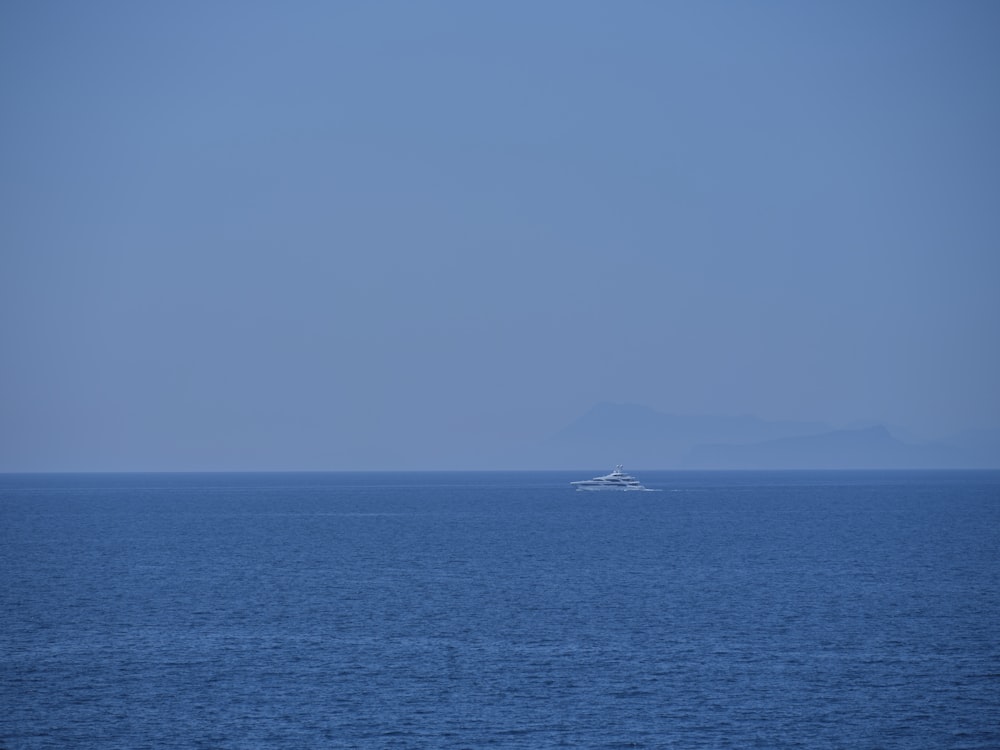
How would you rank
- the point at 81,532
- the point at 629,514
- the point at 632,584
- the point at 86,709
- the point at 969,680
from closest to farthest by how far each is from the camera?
the point at 86,709 < the point at 969,680 < the point at 632,584 < the point at 81,532 < the point at 629,514

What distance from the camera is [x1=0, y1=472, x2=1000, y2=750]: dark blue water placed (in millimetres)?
45594

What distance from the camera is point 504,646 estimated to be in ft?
198

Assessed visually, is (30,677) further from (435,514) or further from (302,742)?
(435,514)

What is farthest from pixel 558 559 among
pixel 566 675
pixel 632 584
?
pixel 566 675

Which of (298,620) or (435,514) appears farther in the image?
(435,514)

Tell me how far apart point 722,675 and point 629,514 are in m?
124

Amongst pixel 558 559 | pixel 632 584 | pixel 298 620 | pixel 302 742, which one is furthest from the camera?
pixel 558 559

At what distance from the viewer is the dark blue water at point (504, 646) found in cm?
4559

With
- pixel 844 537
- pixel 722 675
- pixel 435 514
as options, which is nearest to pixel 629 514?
pixel 435 514

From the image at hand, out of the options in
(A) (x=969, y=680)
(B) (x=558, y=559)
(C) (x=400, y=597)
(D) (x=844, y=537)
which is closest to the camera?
(A) (x=969, y=680)

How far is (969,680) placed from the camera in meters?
52.1

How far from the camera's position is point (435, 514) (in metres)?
186

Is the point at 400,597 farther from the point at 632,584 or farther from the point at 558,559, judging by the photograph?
the point at 558,559

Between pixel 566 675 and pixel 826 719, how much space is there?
12410 mm
